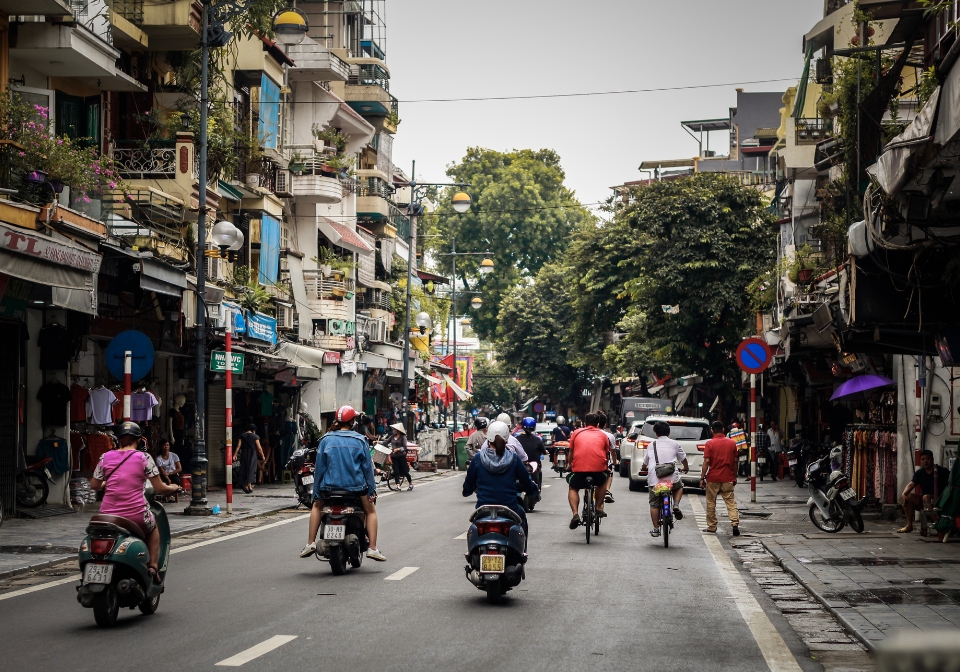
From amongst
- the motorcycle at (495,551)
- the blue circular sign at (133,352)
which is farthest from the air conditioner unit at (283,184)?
the motorcycle at (495,551)

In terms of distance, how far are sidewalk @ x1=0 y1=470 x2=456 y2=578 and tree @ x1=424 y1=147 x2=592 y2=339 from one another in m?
58.4

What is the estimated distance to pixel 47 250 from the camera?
15961 millimetres

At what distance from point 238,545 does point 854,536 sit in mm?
9212

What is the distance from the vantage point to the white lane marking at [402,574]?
1255 cm

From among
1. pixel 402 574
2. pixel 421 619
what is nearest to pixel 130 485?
pixel 421 619

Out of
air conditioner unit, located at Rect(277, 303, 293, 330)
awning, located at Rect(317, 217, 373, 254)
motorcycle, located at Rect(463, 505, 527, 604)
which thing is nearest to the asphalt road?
motorcycle, located at Rect(463, 505, 527, 604)

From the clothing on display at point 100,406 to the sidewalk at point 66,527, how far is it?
165cm

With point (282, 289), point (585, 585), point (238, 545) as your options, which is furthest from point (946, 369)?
point (282, 289)

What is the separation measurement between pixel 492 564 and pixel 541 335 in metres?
72.3

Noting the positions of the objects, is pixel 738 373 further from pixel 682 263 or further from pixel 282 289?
pixel 282 289

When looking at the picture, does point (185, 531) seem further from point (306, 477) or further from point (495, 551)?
point (495, 551)

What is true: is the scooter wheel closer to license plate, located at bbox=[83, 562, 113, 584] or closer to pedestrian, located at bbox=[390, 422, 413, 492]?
license plate, located at bbox=[83, 562, 113, 584]

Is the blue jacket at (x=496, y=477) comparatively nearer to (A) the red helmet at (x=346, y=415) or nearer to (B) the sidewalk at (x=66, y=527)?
(A) the red helmet at (x=346, y=415)

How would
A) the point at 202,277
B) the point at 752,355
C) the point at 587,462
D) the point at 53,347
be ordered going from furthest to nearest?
the point at 752,355, the point at 202,277, the point at 53,347, the point at 587,462
